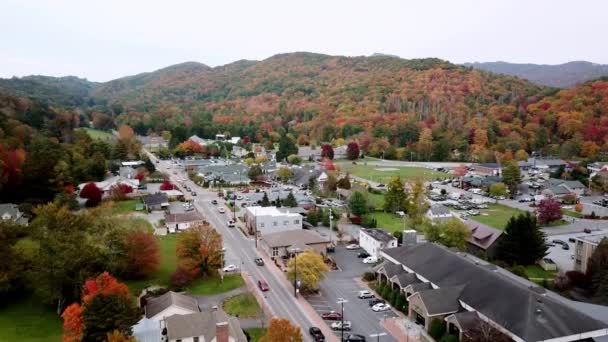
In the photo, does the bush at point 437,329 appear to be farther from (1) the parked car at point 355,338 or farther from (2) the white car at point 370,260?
(2) the white car at point 370,260

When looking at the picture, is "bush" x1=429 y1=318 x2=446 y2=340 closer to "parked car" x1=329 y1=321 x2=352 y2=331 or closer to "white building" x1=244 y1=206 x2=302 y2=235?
"parked car" x1=329 y1=321 x2=352 y2=331

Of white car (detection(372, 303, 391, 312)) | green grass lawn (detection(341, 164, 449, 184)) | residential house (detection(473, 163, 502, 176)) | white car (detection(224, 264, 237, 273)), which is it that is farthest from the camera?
green grass lawn (detection(341, 164, 449, 184))

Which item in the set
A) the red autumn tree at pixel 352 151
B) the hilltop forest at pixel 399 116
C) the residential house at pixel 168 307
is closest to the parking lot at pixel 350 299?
the residential house at pixel 168 307

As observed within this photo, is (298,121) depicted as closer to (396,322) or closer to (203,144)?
(203,144)

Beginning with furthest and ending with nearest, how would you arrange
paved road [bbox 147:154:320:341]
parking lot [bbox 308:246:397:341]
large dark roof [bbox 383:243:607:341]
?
paved road [bbox 147:154:320:341], parking lot [bbox 308:246:397:341], large dark roof [bbox 383:243:607:341]

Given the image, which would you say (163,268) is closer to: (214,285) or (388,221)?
(214,285)

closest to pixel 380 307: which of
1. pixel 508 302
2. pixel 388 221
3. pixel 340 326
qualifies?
pixel 340 326

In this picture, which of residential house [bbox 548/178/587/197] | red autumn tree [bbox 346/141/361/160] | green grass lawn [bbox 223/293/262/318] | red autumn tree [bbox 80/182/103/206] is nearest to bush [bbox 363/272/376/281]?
green grass lawn [bbox 223/293/262/318]
